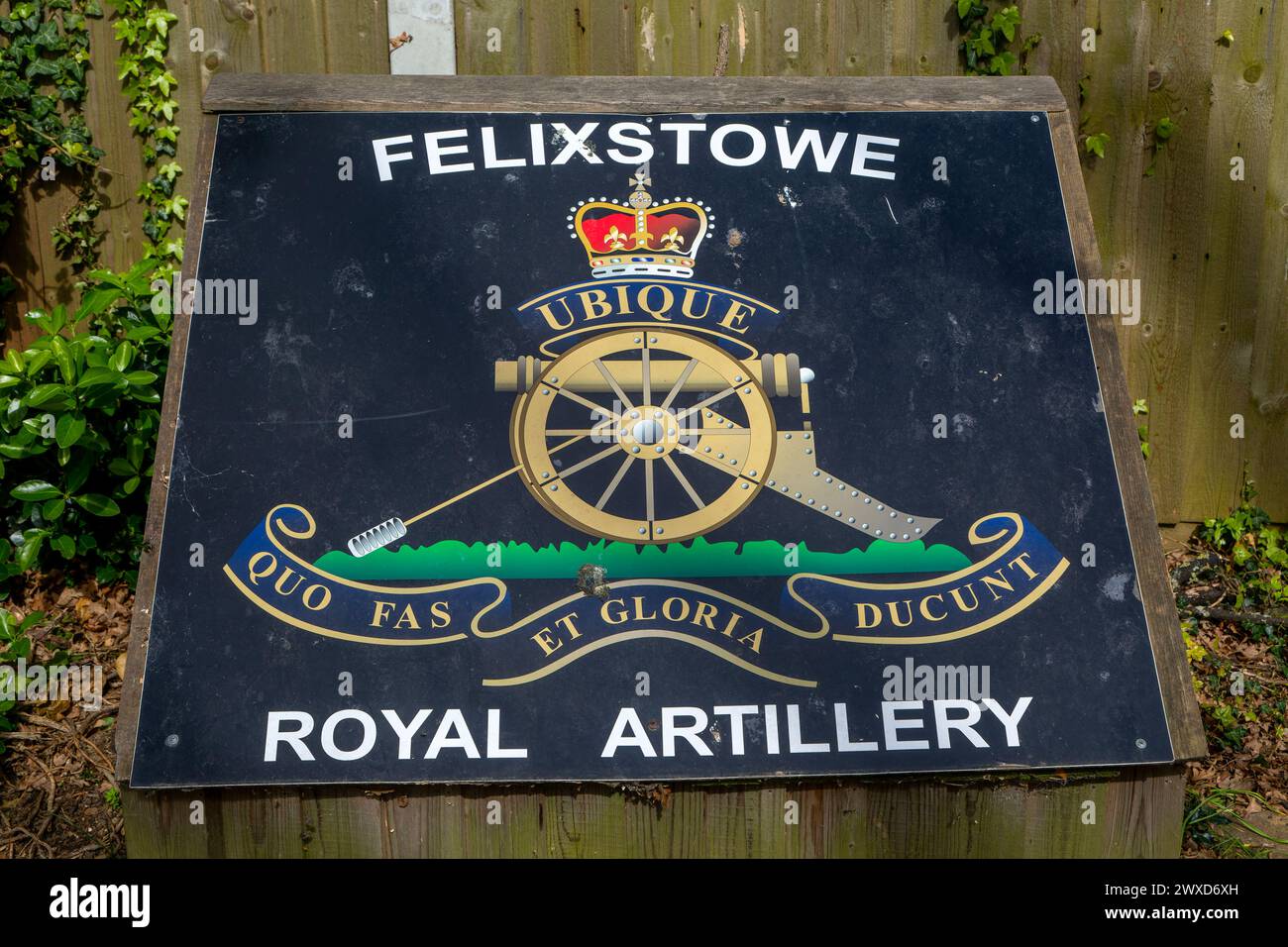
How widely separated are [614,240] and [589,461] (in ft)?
2.15

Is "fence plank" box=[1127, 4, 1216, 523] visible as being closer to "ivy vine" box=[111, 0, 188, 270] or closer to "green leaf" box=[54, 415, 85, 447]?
"ivy vine" box=[111, 0, 188, 270]

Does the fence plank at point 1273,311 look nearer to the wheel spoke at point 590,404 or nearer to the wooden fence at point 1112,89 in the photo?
the wooden fence at point 1112,89

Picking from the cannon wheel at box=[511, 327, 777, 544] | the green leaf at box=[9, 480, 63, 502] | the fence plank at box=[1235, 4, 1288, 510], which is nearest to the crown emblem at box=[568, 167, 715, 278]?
the cannon wheel at box=[511, 327, 777, 544]

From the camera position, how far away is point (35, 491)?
124 inches

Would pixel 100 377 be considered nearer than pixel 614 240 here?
No

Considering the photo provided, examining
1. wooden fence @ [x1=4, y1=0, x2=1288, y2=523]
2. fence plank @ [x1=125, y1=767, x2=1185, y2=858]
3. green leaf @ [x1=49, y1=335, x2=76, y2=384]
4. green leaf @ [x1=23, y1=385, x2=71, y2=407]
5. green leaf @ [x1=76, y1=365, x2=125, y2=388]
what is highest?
wooden fence @ [x1=4, y1=0, x2=1288, y2=523]

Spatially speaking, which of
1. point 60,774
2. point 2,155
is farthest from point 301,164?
point 60,774

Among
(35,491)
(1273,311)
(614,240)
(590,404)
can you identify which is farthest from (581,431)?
(1273,311)

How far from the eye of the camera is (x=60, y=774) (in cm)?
294

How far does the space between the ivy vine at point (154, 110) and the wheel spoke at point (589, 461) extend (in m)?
1.79

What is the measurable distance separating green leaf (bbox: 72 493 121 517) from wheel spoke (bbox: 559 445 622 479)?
4.96 ft

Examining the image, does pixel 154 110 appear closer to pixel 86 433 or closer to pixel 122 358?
pixel 122 358

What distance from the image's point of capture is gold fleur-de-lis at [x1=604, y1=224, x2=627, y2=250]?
2.86 metres

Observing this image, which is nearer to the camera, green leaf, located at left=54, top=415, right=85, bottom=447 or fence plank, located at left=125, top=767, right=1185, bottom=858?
fence plank, located at left=125, top=767, right=1185, bottom=858
